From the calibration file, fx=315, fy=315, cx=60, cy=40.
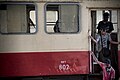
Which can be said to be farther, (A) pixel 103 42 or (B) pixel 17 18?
(A) pixel 103 42

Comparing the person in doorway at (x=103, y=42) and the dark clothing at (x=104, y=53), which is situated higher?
the person in doorway at (x=103, y=42)

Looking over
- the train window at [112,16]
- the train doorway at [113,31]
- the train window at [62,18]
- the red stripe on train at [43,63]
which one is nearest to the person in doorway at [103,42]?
the train doorway at [113,31]

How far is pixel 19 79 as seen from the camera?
325 inches

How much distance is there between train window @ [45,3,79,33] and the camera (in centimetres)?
829

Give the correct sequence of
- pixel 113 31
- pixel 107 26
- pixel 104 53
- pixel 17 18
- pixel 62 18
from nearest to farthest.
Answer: pixel 17 18 → pixel 62 18 → pixel 107 26 → pixel 104 53 → pixel 113 31

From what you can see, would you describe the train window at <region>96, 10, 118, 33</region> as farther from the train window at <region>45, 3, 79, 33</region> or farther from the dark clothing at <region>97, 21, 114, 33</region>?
the train window at <region>45, 3, 79, 33</region>

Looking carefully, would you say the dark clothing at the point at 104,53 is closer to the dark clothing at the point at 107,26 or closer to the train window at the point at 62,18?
the dark clothing at the point at 107,26

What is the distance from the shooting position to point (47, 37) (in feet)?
27.0

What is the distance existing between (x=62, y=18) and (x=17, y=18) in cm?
118

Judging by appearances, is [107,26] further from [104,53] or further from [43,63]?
[43,63]

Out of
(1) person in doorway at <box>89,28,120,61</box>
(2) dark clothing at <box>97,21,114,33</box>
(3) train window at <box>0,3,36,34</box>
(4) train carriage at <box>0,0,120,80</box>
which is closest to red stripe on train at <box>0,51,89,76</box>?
(4) train carriage at <box>0,0,120,80</box>

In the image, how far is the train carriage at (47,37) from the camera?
26.6 ft

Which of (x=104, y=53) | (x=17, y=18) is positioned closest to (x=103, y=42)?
(x=104, y=53)

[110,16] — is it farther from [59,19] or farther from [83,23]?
[59,19]
